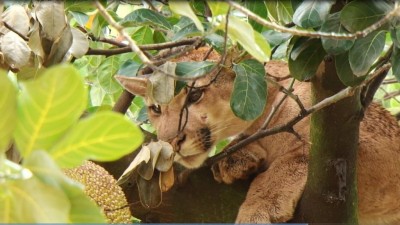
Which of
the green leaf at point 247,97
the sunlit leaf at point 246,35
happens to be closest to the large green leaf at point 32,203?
the sunlit leaf at point 246,35

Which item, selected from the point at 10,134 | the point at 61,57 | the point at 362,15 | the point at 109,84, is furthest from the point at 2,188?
the point at 109,84

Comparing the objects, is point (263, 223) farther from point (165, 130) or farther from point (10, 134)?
point (10, 134)

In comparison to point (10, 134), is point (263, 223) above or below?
below

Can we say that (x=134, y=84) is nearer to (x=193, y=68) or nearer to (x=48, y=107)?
(x=193, y=68)

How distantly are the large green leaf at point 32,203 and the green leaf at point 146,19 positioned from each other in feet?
3.62

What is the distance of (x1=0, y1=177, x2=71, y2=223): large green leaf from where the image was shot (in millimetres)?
580

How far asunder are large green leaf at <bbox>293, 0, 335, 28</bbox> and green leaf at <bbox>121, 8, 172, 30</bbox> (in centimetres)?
39

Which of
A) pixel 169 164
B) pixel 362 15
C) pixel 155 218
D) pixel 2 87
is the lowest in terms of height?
pixel 155 218

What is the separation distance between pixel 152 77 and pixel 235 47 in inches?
8.2

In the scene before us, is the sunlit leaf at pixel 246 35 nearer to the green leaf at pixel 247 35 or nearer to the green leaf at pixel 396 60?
the green leaf at pixel 247 35

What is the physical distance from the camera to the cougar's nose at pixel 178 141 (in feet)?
6.33

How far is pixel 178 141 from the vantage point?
1.94m

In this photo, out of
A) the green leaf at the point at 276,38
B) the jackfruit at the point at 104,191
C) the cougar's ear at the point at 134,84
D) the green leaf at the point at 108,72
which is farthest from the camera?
the green leaf at the point at 108,72

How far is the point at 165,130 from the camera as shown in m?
1.92
